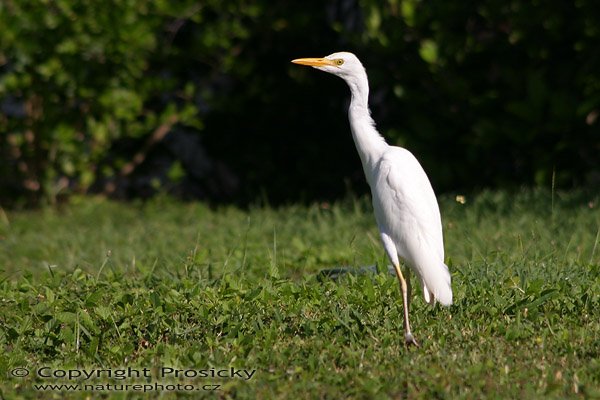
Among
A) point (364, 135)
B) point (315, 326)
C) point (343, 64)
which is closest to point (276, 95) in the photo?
point (343, 64)

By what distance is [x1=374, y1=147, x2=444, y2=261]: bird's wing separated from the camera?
4590 millimetres

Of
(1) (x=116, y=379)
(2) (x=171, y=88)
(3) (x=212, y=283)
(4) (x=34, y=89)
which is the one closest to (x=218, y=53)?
(2) (x=171, y=88)

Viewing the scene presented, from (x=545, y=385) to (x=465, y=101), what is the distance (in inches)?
188

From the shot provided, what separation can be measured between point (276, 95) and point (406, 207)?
545cm

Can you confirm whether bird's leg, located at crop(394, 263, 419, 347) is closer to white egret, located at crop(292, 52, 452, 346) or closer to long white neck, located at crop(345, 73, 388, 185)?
white egret, located at crop(292, 52, 452, 346)

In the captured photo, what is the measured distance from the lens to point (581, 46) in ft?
25.9

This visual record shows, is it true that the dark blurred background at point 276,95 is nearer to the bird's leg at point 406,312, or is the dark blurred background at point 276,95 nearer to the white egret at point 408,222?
the white egret at point 408,222

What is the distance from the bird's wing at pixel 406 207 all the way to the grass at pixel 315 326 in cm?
36

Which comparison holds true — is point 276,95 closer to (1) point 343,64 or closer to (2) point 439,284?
(1) point 343,64

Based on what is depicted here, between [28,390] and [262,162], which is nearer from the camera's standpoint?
[28,390]

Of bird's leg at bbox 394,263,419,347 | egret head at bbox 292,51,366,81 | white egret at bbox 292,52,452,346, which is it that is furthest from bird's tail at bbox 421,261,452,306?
egret head at bbox 292,51,366,81

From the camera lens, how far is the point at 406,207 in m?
4.61

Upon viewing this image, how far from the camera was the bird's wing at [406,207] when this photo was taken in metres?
4.59

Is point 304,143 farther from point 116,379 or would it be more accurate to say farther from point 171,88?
point 116,379
